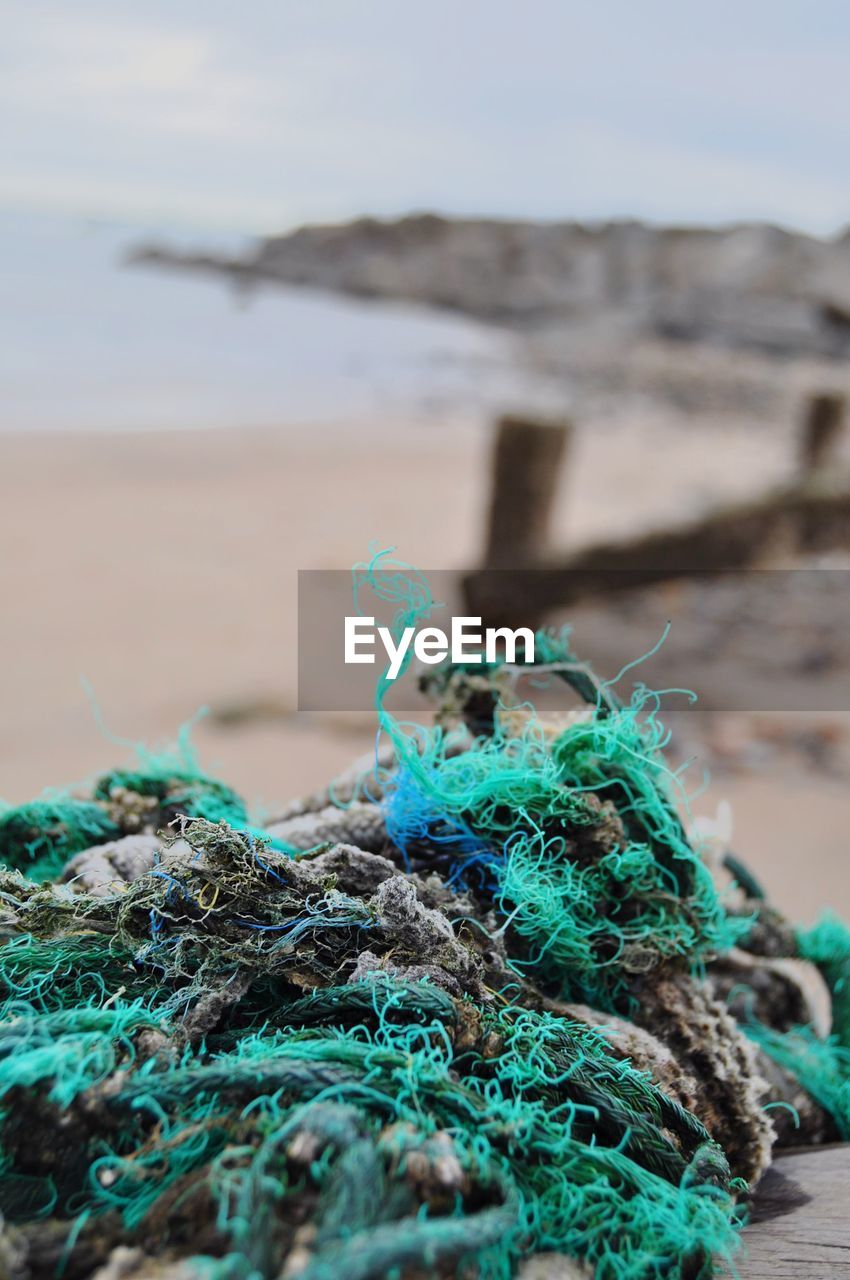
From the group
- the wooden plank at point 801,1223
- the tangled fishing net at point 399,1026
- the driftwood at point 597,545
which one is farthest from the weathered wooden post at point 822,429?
the wooden plank at point 801,1223

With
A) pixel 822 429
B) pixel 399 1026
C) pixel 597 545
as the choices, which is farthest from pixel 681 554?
pixel 399 1026

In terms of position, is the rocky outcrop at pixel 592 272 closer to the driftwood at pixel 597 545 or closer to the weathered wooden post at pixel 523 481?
the driftwood at pixel 597 545

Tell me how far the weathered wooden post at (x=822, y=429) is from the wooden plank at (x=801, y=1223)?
27.2 feet

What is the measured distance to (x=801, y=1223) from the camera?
44.8 inches

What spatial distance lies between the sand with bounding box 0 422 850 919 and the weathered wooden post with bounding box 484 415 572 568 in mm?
1308

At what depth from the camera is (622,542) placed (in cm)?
551

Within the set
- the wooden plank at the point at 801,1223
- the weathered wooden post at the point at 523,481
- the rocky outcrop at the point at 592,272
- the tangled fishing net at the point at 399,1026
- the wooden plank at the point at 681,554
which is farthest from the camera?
the rocky outcrop at the point at 592,272

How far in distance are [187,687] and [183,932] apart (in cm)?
508

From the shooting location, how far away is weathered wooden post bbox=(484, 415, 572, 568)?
5859 millimetres

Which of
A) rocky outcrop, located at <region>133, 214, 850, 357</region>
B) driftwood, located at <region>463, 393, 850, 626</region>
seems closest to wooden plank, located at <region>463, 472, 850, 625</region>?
driftwood, located at <region>463, 393, 850, 626</region>

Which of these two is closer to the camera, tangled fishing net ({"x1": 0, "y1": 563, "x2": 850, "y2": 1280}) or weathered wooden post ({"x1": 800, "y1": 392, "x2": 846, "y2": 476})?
tangled fishing net ({"x1": 0, "y1": 563, "x2": 850, "y2": 1280})

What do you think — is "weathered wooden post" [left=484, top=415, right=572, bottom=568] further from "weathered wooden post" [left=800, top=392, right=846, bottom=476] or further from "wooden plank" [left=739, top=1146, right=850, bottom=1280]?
"wooden plank" [left=739, top=1146, right=850, bottom=1280]

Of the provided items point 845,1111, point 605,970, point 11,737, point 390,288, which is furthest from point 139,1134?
point 390,288

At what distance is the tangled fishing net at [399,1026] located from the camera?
0.81m
